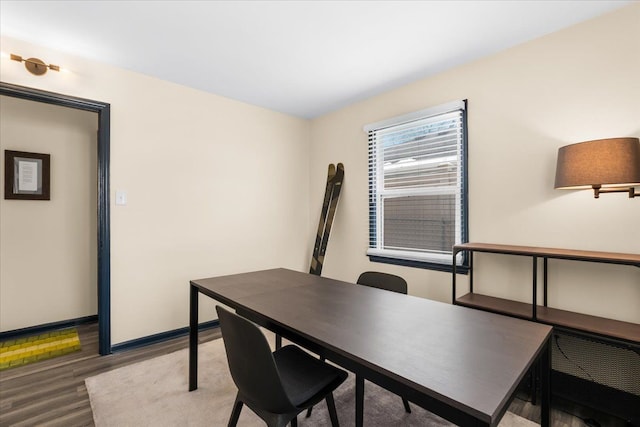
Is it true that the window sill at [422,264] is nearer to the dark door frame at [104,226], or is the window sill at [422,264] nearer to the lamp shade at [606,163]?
the lamp shade at [606,163]

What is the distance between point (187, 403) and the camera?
1.88 m

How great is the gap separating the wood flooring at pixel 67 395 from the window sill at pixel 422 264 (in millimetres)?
899

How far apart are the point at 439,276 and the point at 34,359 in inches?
136

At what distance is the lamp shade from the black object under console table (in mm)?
423

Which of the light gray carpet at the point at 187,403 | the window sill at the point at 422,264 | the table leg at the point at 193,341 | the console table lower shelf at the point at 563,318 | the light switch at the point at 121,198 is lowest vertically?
the light gray carpet at the point at 187,403

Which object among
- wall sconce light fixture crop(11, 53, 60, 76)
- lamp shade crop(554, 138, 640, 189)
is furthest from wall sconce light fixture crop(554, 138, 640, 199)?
wall sconce light fixture crop(11, 53, 60, 76)

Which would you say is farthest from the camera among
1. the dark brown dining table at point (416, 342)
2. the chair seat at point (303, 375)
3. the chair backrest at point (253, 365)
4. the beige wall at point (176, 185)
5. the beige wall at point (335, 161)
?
the beige wall at point (176, 185)

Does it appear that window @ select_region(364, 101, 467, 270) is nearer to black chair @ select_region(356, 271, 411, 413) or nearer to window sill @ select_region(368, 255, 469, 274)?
window sill @ select_region(368, 255, 469, 274)

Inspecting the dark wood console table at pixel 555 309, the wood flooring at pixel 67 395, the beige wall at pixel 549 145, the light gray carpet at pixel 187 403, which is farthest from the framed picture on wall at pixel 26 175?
the dark wood console table at pixel 555 309

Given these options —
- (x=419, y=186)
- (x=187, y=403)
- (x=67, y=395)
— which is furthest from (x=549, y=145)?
(x=67, y=395)

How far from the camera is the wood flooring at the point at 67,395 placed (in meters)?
1.74

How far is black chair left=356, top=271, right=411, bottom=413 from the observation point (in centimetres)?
194

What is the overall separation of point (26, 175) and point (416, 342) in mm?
3840

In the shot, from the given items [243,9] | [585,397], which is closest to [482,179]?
[585,397]
